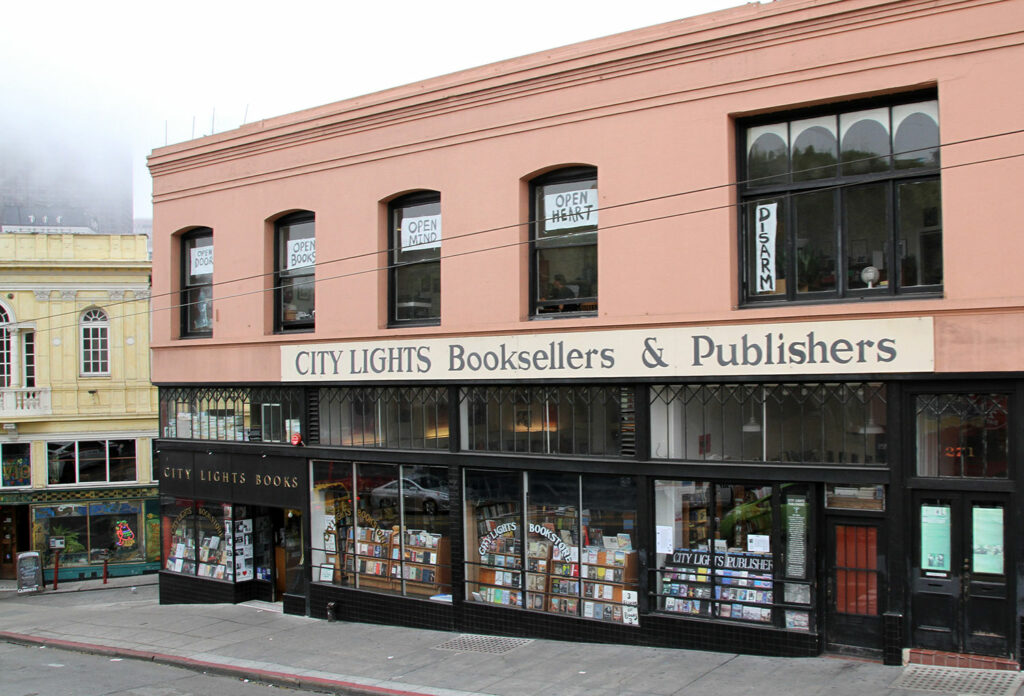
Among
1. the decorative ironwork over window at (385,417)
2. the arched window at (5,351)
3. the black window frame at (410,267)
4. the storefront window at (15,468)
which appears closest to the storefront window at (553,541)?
the decorative ironwork over window at (385,417)

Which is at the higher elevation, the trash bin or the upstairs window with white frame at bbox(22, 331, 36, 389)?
→ the upstairs window with white frame at bbox(22, 331, 36, 389)

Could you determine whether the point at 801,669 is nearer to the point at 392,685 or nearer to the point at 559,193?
the point at 392,685

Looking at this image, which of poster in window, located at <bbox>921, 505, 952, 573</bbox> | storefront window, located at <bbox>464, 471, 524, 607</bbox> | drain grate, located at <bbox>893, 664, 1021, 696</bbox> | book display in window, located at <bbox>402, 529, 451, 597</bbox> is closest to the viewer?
drain grate, located at <bbox>893, 664, 1021, 696</bbox>

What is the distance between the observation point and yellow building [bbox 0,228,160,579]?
26.9m

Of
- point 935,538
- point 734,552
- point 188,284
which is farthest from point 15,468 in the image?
point 935,538

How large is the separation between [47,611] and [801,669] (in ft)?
52.8

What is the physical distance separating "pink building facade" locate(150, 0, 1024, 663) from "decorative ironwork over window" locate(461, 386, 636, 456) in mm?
44

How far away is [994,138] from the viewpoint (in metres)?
9.73

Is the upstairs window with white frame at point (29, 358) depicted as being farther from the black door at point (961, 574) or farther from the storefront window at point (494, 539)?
the black door at point (961, 574)

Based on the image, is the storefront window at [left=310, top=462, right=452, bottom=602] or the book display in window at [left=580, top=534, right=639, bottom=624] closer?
the book display in window at [left=580, top=534, right=639, bottom=624]

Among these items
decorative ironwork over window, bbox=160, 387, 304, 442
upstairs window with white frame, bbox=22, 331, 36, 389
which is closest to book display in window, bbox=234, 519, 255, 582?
decorative ironwork over window, bbox=160, 387, 304, 442

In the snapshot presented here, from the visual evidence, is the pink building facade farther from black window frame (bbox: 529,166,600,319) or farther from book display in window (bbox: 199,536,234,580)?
book display in window (bbox: 199,536,234,580)

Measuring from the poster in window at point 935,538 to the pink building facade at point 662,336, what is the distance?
31mm

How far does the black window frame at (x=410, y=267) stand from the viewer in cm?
1431
